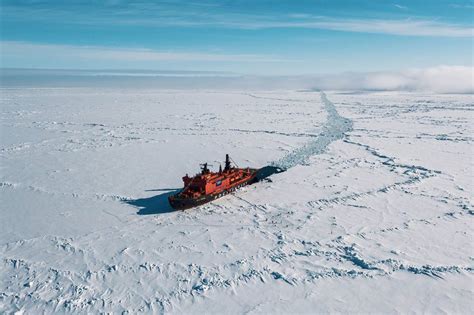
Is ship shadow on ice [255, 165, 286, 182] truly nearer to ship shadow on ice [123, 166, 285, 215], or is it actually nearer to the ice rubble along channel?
the ice rubble along channel

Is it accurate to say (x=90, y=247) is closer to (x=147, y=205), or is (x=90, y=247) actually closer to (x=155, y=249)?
(x=155, y=249)

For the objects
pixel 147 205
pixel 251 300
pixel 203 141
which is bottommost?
pixel 251 300

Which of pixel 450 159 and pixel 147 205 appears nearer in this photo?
pixel 147 205

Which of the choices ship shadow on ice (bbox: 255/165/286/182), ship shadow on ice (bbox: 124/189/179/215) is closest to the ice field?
ship shadow on ice (bbox: 124/189/179/215)

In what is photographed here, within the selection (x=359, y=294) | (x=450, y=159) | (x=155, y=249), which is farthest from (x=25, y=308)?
(x=450, y=159)

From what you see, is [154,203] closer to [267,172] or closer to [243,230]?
[243,230]

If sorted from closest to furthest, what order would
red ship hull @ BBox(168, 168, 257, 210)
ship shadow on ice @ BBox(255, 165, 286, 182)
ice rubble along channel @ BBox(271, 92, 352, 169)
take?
red ship hull @ BBox(168, 168, 257, 210), ship shadow on ice @ BBox(255, 165, 286, 182), ice rubble along channel @ BBox(271, 92, 352, 169)
